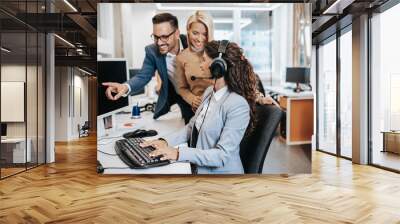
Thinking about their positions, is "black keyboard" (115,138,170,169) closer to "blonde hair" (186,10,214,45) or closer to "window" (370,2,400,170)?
"blonde hair" (186,10,214,45)

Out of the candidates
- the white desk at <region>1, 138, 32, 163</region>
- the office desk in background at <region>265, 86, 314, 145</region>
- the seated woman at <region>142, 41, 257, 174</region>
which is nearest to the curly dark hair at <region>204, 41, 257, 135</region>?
the seated woman at <region>142, 41, 257, 174</region>

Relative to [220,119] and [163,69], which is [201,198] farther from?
[163,69]

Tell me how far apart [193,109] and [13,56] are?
123 inches

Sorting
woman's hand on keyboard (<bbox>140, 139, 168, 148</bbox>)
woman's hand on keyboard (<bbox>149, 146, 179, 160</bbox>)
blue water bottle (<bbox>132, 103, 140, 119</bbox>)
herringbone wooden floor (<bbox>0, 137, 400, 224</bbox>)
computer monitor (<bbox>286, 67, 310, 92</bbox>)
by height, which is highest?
computer monitor (<bbox>286, 67, 310, 92</bbox>)

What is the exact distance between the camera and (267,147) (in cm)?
587

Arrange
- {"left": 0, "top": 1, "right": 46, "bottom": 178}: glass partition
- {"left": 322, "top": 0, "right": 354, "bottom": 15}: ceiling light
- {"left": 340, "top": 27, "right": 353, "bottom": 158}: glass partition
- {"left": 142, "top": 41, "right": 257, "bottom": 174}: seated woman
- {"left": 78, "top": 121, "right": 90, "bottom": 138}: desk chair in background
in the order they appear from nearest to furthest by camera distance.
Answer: {"left": 142, "top": 41, "right": 257, "bottom": 174}: seated woman < {"left": 0, "top": 1, "right": 46, "bottom": 178}: glass partition < {"left": 322, "top": 0, "right": 354, "bottom": 15}: ceiling light < {"left": 340, "top": 27, "right": 353, "bottom": 158}: glass partition < {"left": 78, "top": 121, "right": 90, "bottom": 138}: desk chair in background

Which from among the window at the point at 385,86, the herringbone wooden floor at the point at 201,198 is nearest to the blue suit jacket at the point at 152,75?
the herringbone wooden floor at the point at 201,198

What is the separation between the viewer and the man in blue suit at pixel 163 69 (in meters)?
5.93

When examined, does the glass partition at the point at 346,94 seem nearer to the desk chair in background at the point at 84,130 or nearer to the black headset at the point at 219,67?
the black headset at the point at 219,67

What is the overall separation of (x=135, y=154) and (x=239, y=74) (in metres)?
2.00

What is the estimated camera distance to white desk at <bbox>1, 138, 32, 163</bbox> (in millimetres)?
6175

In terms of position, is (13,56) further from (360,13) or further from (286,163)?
(360,13)

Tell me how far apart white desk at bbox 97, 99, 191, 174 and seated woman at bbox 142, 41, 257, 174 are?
0.45 ft

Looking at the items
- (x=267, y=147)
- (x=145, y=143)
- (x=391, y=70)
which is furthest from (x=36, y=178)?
(x=391, y=70)
